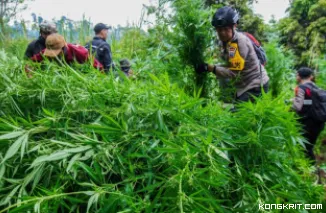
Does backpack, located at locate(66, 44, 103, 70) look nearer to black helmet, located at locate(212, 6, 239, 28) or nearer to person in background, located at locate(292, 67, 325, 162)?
black helmet, located at locate(212, 6, 239, 28)

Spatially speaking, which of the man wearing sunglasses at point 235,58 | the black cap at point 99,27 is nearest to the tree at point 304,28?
the black cap at point 99,27

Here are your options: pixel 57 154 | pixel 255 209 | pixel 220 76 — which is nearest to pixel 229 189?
pixel 255 209

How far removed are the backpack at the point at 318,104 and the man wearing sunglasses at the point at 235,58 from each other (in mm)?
1662

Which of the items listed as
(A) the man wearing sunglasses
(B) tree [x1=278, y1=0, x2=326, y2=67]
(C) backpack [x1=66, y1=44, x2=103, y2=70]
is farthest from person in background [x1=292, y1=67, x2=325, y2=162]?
(B) tree [x1=278, y1=0, x2=326, y2=67]

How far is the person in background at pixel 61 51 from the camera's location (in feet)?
8.46

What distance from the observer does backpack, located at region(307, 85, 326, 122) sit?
427 centimetres

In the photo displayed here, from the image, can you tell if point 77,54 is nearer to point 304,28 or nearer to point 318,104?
point 318,104

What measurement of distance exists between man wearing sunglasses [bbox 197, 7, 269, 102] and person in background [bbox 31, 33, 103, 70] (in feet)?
3.14

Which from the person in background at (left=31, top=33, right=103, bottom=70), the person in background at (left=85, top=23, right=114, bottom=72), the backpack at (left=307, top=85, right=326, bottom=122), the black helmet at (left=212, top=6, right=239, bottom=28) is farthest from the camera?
the backpack at (left=307, top=85, right=326, bottom=122)

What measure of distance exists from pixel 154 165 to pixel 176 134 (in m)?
0.20

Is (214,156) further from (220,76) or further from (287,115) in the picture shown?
(220,76)

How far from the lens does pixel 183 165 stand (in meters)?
1.40

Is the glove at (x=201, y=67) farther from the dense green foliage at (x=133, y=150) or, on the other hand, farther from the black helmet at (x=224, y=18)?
the dense green foliage at (x=133, y=150)

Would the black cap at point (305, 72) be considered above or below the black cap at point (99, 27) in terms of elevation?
below
